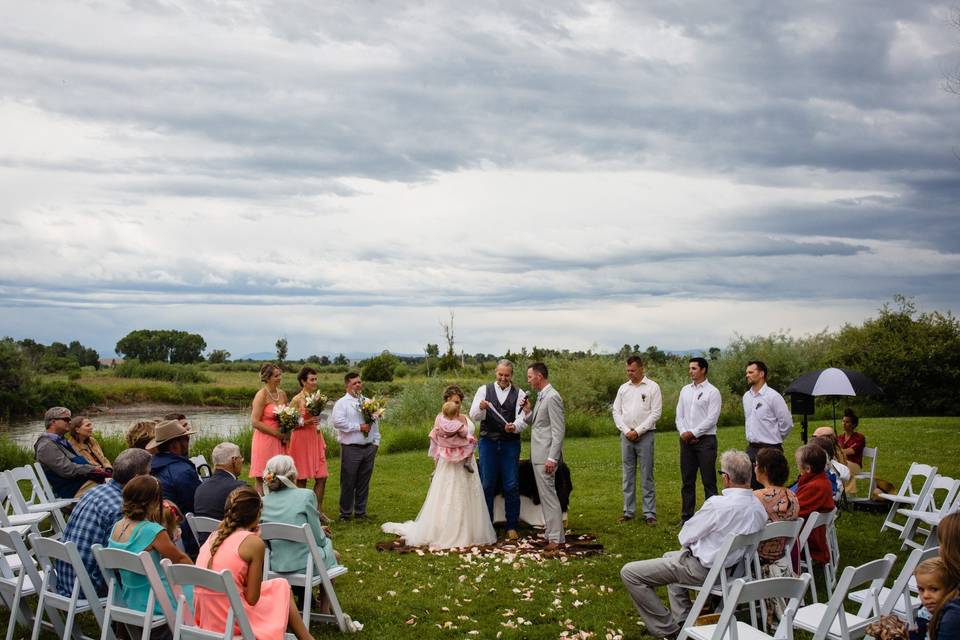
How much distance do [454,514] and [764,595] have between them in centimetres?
520

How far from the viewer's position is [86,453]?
968 centimetres

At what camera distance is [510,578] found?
25.9 ft

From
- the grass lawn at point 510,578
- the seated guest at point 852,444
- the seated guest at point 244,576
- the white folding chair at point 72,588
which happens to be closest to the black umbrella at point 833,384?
the seated guest at point 852,444

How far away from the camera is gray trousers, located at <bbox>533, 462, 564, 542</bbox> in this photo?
9.16 m

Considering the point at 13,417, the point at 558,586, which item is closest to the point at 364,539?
the point at 558,586

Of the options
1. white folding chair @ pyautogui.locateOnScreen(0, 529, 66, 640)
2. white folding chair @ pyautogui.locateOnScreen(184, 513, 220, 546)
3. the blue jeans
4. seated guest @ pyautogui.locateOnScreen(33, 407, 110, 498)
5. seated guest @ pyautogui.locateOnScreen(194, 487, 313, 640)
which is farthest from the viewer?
the blue jeans

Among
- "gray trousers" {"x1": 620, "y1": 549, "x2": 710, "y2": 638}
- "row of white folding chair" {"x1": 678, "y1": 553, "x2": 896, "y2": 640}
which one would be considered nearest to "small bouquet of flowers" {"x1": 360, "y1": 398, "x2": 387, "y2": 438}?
"gray trousers" {"x1": 620, "y1": 549, "x2": 710, "y2": 638}

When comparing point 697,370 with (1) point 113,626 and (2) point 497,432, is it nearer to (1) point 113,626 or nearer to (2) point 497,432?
(2) point 497,432

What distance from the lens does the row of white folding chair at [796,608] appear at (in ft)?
14.4

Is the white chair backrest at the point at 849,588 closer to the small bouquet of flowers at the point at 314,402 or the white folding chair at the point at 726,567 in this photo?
the white folding chair at the point at 726,567

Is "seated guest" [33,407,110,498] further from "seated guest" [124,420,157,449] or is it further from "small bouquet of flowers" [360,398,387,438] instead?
"small bouquet of flowers" [360,398,387,438]

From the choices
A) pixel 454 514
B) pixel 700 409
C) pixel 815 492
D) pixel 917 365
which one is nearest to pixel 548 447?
pixel 454 514

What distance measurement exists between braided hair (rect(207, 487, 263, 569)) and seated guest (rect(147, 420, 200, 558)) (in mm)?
2003

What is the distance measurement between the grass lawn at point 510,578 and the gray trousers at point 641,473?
27 centimetres
